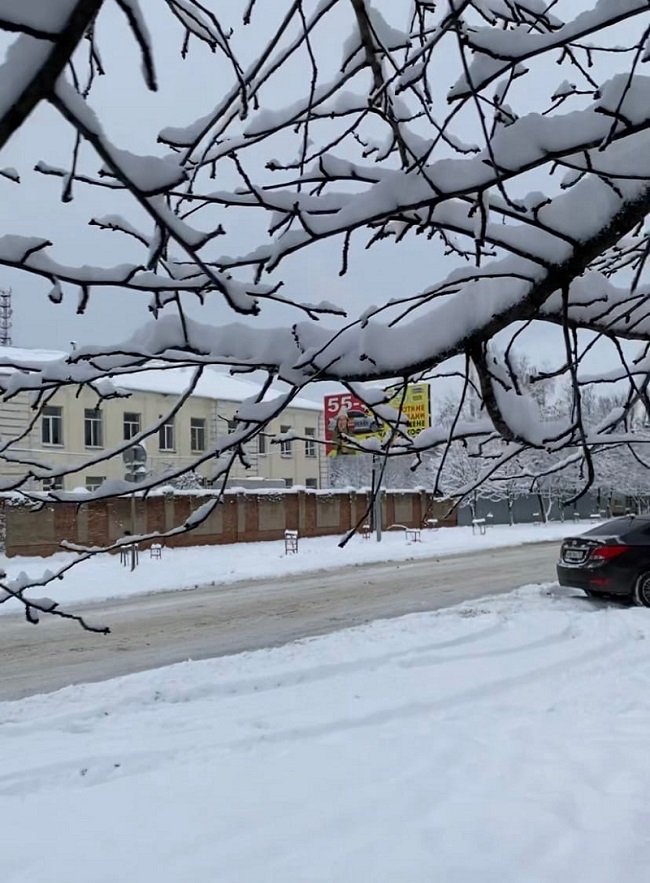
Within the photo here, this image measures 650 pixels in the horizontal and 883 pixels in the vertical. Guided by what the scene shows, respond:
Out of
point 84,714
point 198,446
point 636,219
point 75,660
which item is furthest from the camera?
point 198,446

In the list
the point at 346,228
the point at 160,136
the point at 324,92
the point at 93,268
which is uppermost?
the point at 324,92

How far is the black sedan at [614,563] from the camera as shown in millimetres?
11102

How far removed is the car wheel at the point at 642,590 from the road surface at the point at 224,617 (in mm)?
2882

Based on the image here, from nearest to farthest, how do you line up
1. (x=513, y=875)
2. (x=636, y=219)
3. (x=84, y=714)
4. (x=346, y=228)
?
(x=346, y=228), (x=636, y=219), (x=513, y=875), (x=84, y=714)

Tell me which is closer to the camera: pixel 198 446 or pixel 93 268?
pixel 93 268

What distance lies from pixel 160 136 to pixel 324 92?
70cm

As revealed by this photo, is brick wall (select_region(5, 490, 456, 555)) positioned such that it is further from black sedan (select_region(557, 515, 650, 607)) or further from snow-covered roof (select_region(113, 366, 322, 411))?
black sedan (select_region(557, 515, 650, 607))

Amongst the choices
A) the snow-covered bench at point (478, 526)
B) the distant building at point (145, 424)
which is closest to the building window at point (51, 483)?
the distant building at point (145, 424)

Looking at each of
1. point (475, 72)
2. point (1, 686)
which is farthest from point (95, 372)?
point (1, 686)

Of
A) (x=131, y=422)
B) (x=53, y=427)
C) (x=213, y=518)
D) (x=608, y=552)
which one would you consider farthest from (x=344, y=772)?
(x=131, y=422)

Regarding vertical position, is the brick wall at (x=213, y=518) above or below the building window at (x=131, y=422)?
below

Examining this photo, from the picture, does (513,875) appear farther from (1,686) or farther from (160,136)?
(1,686)

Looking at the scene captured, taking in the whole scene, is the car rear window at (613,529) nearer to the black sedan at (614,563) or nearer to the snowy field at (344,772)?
the black sedan at (614,563)

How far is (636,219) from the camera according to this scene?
7.43 ft
